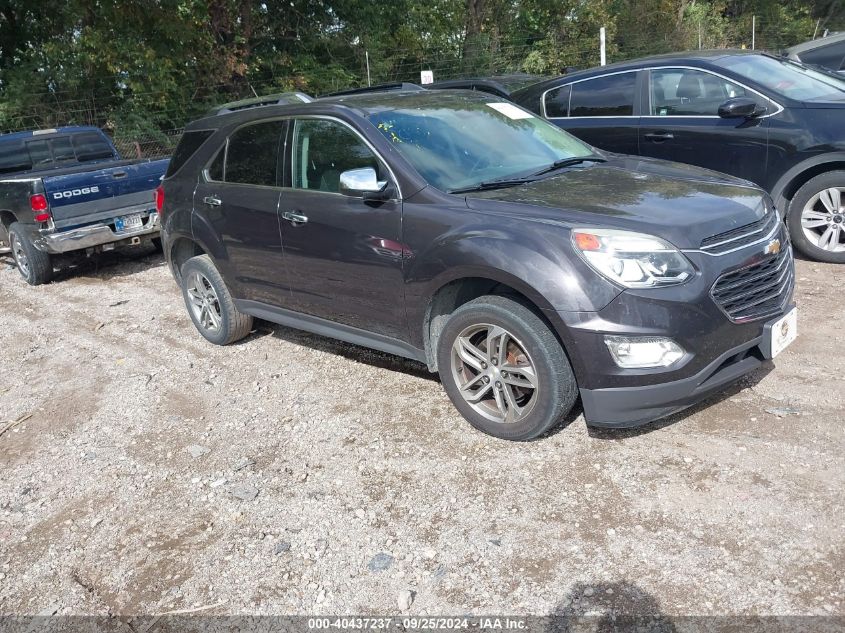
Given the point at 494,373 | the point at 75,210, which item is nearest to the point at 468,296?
the point at 494,373

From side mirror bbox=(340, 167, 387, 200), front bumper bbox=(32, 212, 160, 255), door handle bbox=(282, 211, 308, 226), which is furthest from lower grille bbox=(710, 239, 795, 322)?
front bumper bbox=(32, 212, 160, 255)

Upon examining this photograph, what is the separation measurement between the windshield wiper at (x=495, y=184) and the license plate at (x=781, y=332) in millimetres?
1496

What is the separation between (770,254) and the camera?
3.71 m

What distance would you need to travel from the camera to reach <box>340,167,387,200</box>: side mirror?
4094mm

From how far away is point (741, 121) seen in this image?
250 inches

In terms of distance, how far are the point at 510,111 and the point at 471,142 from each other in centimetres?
67

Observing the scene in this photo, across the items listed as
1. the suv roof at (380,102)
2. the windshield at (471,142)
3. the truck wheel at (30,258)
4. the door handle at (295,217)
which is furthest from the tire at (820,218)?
the truck wheel at (30,258)

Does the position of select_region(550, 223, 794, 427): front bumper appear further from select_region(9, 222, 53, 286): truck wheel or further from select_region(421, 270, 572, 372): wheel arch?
select_region(9, 222, 53, 286): truck wheel

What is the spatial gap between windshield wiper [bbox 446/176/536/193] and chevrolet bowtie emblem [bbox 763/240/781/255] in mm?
1286

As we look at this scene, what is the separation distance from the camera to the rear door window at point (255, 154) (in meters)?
4.90

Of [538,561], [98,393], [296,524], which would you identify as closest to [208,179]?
[98,393]

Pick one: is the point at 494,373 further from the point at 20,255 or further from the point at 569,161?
the point at 20,255

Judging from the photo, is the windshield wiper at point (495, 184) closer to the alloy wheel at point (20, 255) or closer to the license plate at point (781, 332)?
the license plate at point (781, 332)

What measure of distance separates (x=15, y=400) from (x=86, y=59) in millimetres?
10682
